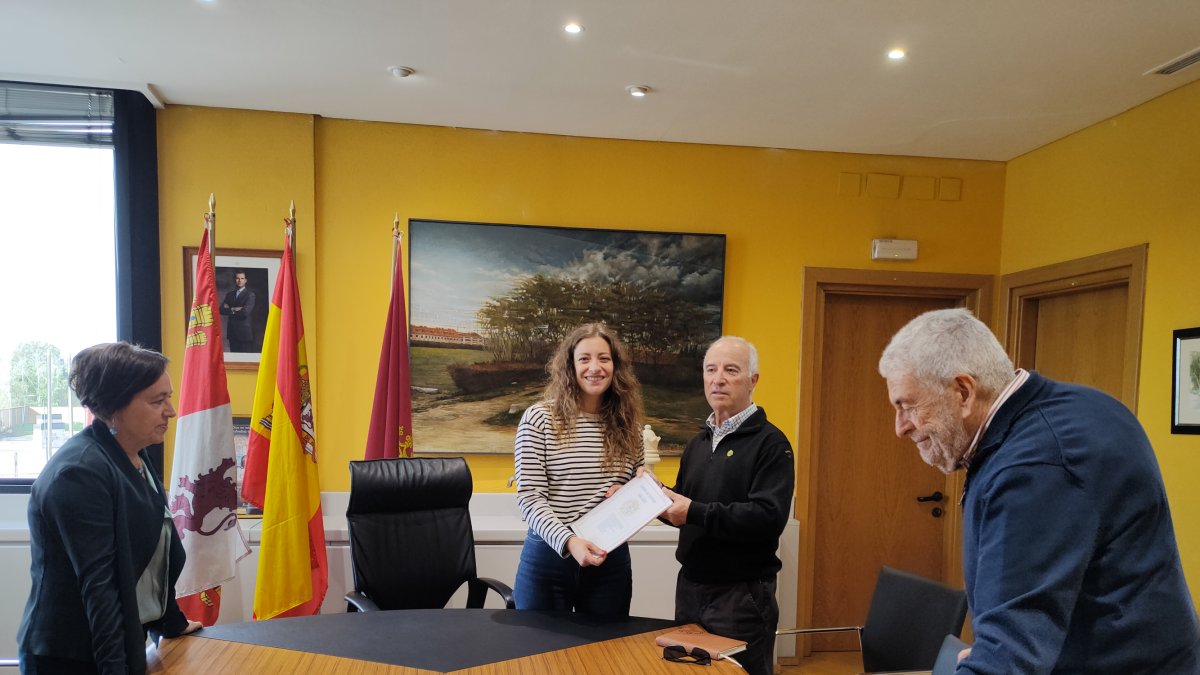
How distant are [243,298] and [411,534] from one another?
5.15 feet

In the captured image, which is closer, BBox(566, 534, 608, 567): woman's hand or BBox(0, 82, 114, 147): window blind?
BBox(566, 534, 608, 567): woman's hand

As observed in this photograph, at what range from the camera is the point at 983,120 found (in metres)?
3.28

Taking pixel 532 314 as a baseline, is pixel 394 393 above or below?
below

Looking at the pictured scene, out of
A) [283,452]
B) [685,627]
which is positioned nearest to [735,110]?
[685,627]

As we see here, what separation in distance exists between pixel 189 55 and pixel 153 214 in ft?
3.02

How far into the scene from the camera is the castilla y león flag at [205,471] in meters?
2.86

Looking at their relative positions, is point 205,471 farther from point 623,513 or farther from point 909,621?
point 909,621

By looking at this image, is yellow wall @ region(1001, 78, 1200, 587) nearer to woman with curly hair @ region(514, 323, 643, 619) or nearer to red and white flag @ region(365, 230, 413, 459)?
woman with curly hair @ region(514, 323, 643, 619)

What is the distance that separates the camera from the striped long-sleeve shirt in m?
2.15

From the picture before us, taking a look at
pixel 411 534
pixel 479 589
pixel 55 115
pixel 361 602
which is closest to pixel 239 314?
pixel 55 115

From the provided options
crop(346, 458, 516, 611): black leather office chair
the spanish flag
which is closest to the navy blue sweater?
crop(346, 458, 516, 611): black leather office chair

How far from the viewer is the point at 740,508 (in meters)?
1.94

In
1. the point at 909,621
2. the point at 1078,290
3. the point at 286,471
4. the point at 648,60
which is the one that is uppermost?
the point at 648,60

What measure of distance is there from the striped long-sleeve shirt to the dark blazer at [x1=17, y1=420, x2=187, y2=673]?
3.38 ft
